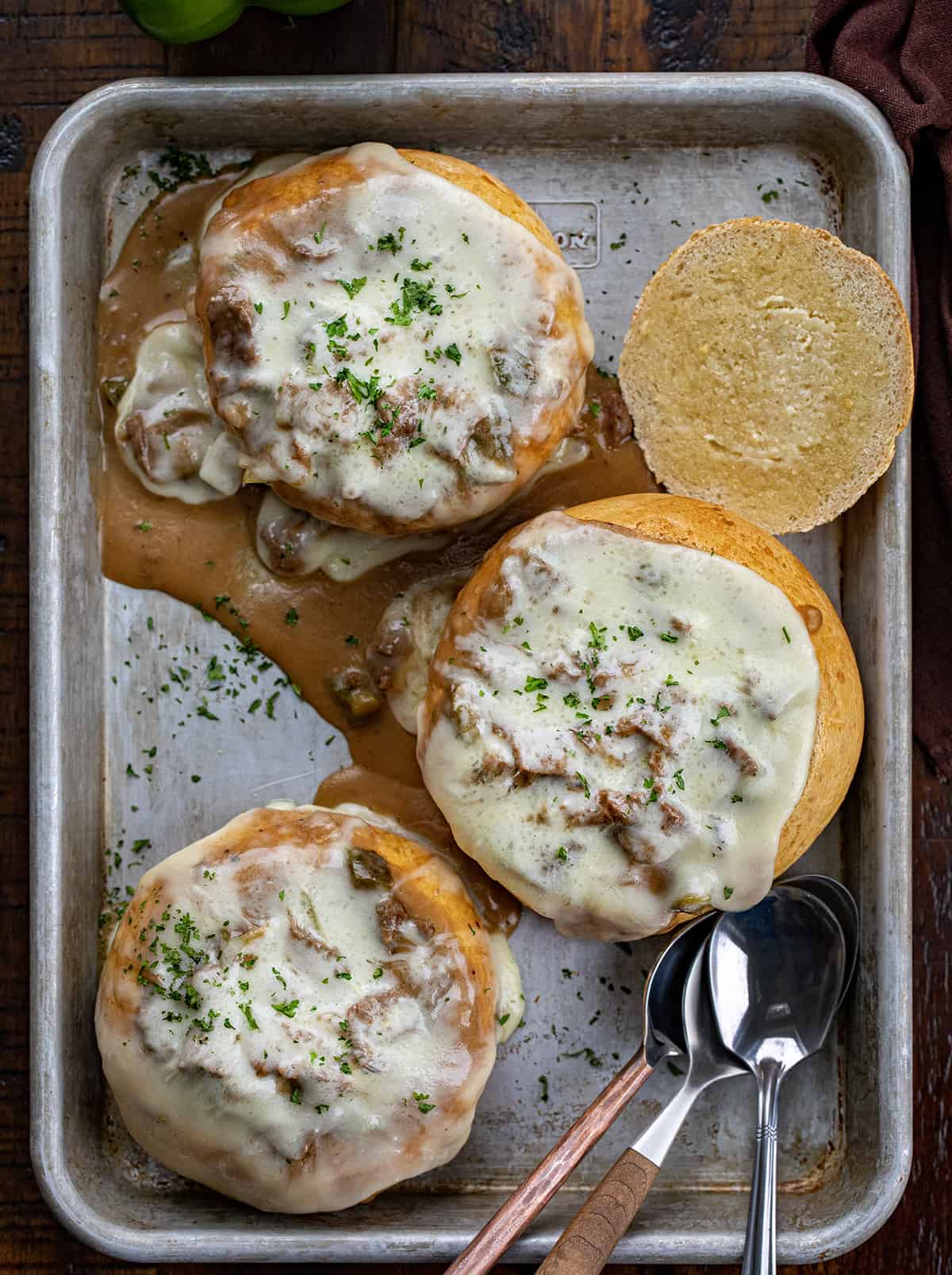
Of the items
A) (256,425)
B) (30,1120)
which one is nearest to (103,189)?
(256,425)

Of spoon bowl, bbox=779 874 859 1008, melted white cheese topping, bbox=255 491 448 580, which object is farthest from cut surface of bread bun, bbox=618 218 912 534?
spoon bowl, bbox=779 874 859 1008

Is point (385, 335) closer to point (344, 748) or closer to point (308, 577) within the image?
point (308, 577)

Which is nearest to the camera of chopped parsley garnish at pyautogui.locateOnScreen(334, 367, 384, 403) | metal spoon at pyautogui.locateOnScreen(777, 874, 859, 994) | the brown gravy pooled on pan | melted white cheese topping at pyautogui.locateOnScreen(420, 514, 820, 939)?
melted white cheese topping at pyautogui.locateOnScreen(420, 514, 820, 939)

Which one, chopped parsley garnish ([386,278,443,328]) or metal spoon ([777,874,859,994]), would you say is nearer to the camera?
chopped parsley garnish ([386,278,443,328])

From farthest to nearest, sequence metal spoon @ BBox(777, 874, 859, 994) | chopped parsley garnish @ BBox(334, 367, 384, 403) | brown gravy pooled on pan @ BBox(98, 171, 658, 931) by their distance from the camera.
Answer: brown gravy pooled on pan @ BBox(98, 171, 658, 931) → metal spoon @ BBox(777, 874, 859, 994) → chopped parsley garnish @ BBox(334, 367, 384, 403)

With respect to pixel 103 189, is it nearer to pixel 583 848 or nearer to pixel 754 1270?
pixel 583 848

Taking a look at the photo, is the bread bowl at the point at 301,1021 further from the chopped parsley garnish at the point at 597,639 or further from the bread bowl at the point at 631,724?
the chopped parsley garnish at the point at 597,639

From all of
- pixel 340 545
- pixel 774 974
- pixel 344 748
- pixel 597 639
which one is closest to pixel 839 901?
pixel 774 974

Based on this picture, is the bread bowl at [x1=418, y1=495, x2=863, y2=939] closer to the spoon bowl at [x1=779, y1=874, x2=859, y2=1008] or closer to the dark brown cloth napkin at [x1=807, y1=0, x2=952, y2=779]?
the spoon bowl at [x1=779, y1=874, x2=859, y2=1008]
